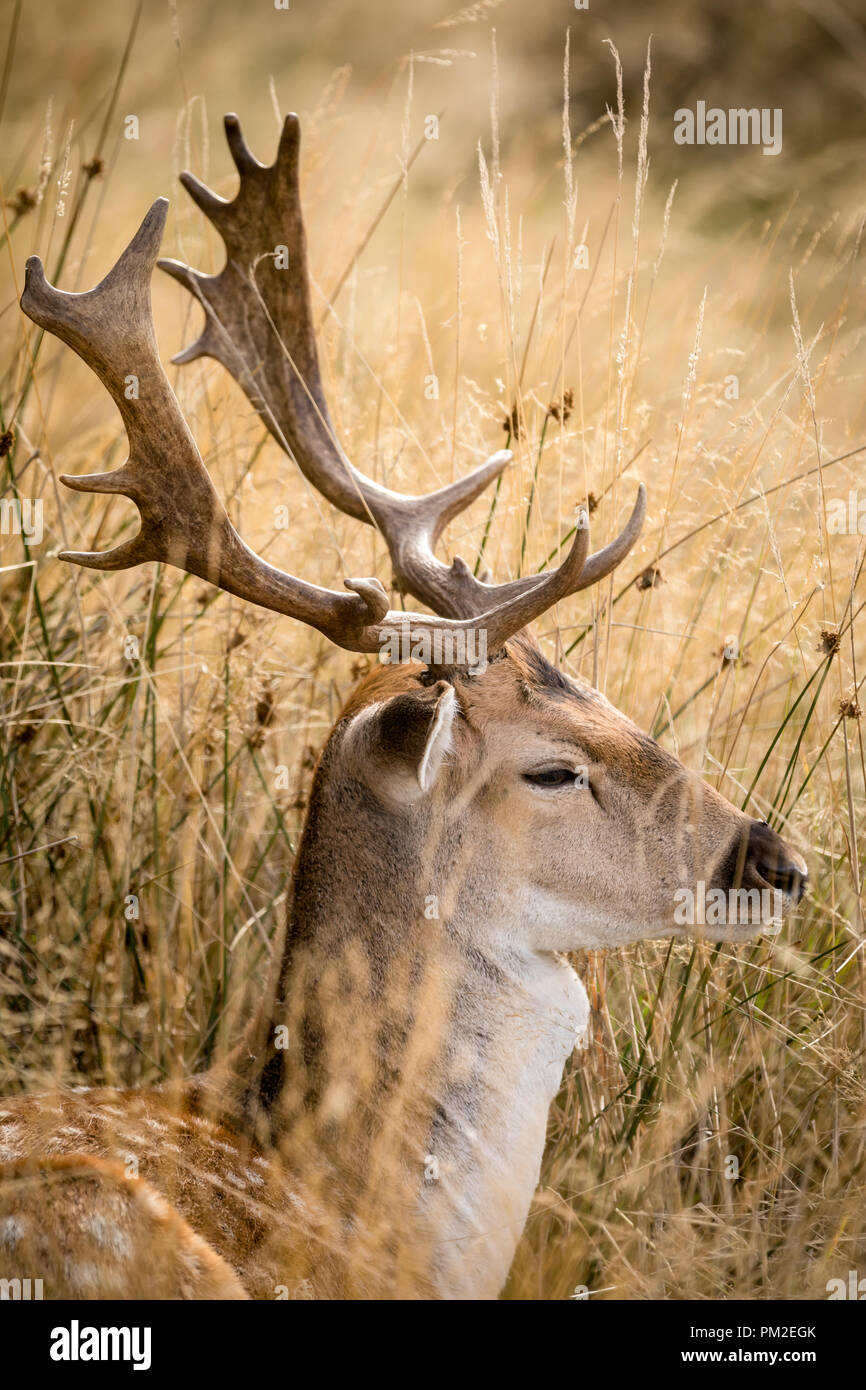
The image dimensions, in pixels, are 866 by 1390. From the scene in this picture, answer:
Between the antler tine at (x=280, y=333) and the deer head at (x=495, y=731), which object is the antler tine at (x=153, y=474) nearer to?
the deer head at (x=495, y=731)

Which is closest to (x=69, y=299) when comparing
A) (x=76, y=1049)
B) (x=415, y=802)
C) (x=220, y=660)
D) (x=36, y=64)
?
(x=415, y=802)

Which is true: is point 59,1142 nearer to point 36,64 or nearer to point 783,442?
point 783,442

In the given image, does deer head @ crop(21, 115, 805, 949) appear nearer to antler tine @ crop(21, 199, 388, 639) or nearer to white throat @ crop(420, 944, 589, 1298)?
antler tine @ crop(21, 199, 388, 639)

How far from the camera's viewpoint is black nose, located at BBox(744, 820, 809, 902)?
278cm

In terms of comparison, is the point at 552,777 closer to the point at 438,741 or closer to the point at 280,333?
the point at 438,741

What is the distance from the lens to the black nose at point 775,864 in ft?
9.13

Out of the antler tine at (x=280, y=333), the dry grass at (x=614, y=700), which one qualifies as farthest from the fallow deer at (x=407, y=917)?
the antler tine at (x=280, y=333)

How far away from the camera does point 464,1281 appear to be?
268 cm

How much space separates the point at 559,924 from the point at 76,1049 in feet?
4.84

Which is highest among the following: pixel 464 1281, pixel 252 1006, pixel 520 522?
pixel 520 522

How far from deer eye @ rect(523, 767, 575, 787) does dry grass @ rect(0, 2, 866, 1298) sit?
1.89 feet

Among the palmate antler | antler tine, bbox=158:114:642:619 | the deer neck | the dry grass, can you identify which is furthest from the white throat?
antler tine, bbox=158:114:642:619

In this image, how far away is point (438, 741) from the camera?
2746mm

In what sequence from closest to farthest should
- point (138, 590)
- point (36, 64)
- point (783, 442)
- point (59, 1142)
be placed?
point (59, 1142) → point (138, 590) → point (783, 442) → point (36, 64)
